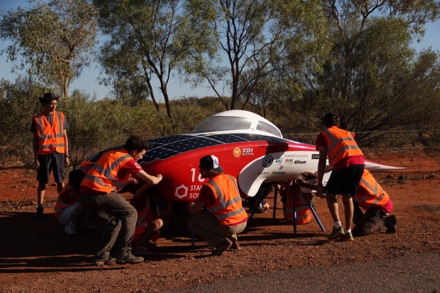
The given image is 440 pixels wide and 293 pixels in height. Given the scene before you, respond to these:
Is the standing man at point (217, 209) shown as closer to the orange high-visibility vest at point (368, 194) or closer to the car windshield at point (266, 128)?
the orange high-visibility vest at point (368, 194)

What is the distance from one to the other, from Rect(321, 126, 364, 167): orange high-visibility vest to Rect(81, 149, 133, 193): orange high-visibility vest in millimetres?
2896

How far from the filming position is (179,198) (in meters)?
7.72

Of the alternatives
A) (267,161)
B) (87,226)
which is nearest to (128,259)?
(87,226)

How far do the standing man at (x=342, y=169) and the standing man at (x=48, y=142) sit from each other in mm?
4401

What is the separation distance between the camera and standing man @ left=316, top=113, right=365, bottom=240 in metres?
7.82

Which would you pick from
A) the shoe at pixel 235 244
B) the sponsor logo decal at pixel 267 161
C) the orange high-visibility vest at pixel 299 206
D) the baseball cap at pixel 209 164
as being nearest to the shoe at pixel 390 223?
the orange high-visibility vest at pixel 299 206

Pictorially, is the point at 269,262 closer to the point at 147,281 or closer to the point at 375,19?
the point at 147,281

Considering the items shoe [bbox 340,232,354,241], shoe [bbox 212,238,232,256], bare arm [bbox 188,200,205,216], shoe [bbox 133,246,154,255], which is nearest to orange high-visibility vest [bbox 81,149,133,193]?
bare arm [bbox 188,200,205,216]

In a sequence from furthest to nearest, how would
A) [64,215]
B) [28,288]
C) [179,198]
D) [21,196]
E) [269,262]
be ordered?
1. [21,196]
2. [64,215]
3. [179,198]
4. [269,262]
5. [28,288]

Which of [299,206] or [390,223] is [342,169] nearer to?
[390,223]

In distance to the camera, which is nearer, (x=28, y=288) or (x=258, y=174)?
(x=28, y=288)

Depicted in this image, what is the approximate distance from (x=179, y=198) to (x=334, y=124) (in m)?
2.54

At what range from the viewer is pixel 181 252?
780 cm

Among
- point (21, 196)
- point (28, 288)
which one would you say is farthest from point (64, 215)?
point (21, 196)
